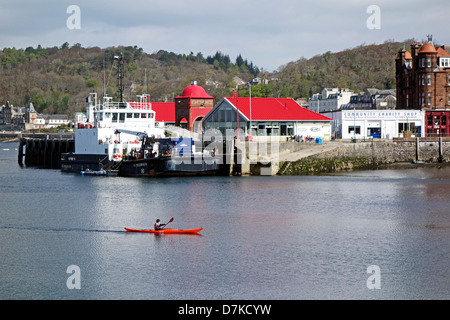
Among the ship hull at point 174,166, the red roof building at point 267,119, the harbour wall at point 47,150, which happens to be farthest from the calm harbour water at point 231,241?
the harbour wall at point 47,150

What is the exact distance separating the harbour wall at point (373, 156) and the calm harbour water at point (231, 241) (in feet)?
30.5

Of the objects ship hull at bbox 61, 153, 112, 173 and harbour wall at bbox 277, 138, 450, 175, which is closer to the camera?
harbour wall at bbox 277, 138, 450, 175

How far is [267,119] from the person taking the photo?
→ 72688mm

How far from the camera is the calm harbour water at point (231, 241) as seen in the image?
25734 millimetres

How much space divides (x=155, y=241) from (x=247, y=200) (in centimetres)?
1367

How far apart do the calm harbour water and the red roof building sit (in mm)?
18695

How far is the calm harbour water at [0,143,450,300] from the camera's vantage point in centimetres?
2573

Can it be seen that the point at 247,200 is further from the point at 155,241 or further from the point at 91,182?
the point at 91,182

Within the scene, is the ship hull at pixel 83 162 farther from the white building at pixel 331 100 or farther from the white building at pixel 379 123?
the white building at pixel 331 100

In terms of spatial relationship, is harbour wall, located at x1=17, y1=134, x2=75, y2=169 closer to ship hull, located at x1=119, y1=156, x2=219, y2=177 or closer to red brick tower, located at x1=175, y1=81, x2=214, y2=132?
red brick tower, located at x1=175, y1=81, x2=214, y2=132

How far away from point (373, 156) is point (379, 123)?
11.5 m

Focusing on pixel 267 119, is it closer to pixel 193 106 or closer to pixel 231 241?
pixel 193 106

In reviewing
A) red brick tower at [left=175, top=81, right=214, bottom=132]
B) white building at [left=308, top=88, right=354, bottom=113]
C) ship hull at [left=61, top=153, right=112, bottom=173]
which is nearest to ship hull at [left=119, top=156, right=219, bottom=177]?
ship hull at [left=61, top=153, right=112, bottom=173]
